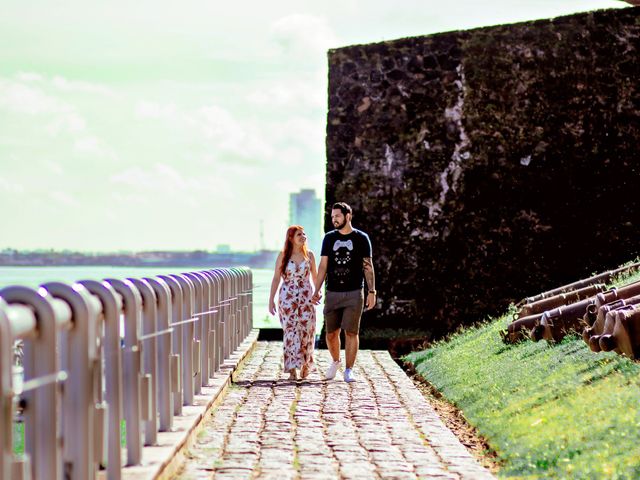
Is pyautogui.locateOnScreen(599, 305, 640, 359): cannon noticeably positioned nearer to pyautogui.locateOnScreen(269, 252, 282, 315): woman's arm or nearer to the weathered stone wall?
pyautogui.locateOnScreen(269, 252, 282, 315): woman's arm

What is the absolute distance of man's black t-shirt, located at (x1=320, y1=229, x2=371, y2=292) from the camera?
39.1ft

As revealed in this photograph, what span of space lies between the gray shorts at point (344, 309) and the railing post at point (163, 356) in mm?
4829

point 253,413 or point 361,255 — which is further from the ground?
point 361,255

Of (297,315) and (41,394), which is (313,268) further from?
(41,394)

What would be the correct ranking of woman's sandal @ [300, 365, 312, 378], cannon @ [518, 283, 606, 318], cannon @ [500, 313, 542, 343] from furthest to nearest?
cannon @ [518, 283, 606, 318] < cannon @ [500, 313, 542, 343] < woman's sandal @ [300, 365, 312, 378]

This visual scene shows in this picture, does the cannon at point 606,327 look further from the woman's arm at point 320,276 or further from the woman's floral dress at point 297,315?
the woman's floral dress at point 297,315

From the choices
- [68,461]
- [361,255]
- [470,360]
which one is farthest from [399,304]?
[68,461]

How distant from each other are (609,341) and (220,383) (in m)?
3.28

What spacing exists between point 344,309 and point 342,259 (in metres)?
0.53

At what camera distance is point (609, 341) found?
31.1ft

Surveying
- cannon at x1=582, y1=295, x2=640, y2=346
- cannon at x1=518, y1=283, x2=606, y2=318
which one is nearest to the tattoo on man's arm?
cannon at x1=582, y1=295, x2=640, y2=346

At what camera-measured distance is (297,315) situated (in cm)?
1236

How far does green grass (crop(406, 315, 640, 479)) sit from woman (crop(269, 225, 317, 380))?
1455mm

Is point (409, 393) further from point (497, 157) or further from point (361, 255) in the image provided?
point (497, 157)
